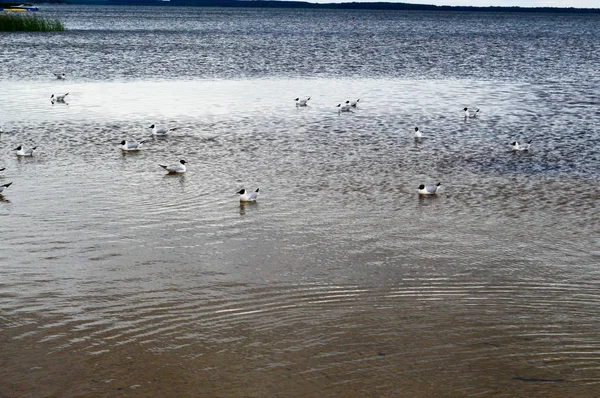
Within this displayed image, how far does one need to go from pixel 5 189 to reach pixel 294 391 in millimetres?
10373

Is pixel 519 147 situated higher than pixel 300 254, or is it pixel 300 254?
pixel 519 147

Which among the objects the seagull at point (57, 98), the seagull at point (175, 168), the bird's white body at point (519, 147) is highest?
the bird's white body at point (519, 147)

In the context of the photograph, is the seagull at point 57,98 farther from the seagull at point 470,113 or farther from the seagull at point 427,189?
the seagull at point 427,189

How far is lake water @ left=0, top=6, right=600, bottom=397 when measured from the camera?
813 centimetres

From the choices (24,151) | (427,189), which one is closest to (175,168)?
(24,151)

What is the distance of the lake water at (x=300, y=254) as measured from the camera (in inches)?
320

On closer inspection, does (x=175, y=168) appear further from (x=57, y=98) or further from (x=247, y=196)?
(x=57, y=98)

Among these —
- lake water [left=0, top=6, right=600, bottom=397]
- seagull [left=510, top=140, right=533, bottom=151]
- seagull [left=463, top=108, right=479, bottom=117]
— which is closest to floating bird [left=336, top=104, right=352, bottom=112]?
lake water [left=0, top=6, right=600, bottom=397]

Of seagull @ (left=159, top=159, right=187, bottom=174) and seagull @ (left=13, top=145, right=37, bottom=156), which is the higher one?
seagull @ (left=159, top=159, right=187, bottom=174)

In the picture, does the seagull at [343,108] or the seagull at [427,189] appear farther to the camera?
the seagull at [343,108]

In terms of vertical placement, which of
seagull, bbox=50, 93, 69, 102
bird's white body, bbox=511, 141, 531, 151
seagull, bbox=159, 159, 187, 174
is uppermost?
bird's white body, bbox=511, 141, 531, 151

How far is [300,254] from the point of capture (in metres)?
11.7

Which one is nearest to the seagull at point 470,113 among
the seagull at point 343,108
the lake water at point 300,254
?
the lake water at point 300,254

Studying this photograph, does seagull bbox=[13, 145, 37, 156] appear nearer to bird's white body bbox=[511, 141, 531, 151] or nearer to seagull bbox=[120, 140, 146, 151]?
seagull bbox=[120, 140, 146, 151]
